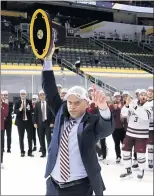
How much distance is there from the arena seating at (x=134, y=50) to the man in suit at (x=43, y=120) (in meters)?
12.6

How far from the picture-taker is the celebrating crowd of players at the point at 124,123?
477 centimetres

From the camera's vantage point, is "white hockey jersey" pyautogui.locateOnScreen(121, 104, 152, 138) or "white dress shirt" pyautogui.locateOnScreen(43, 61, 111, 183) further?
"white hockey jersey" pyautogui.locateOnScreen(121, 104, 152, 138)

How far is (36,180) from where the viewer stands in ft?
14.7

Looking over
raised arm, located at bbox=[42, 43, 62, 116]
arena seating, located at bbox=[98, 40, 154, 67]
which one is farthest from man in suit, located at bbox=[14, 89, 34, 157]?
arena seating, located at bbox=[98, 40, 154, 67]

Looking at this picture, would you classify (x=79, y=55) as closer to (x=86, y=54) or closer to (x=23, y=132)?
(x=86, y=54)

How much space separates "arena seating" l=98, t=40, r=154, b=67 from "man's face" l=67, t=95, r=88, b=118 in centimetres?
1660

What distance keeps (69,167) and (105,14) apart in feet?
70.3

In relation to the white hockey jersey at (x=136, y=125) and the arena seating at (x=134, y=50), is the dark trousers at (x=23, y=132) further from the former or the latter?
the arena seating at (x=134, y=50)

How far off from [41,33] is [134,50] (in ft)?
59.8

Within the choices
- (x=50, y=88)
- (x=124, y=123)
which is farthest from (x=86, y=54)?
(x=50, y=88)

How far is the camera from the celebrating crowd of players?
477 centimetres

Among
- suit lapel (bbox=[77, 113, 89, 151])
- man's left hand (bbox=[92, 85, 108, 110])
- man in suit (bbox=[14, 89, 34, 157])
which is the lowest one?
man in suit (bbox=[14, 89, 34, 157])

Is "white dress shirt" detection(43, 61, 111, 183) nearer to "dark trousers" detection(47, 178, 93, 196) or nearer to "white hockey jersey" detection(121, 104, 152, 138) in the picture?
"dark trousers" detection(47, 178, 93, 196)

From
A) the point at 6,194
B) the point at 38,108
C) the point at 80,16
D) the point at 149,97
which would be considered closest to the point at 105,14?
the point at 80,16
